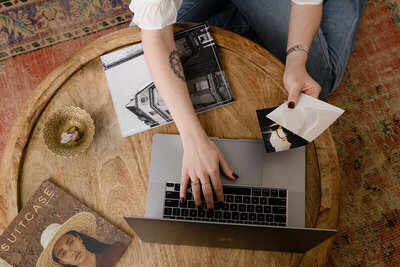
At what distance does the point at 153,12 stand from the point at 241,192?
59 centimetres

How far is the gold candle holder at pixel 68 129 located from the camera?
0.92 meters

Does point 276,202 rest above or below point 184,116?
below

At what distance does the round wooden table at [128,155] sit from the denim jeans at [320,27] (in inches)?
11.5

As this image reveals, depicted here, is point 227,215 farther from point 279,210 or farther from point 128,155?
point 128,155

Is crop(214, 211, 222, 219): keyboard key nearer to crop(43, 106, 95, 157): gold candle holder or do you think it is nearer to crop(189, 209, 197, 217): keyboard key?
crop(189, 209, 197, 217): keyboard key

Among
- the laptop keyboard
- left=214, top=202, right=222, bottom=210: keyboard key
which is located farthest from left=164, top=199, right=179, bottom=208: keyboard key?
left=214, top=202, right=222, bottom=210: keyboard key

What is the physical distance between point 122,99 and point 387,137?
1316mm

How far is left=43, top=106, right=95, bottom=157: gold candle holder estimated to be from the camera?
92 cm

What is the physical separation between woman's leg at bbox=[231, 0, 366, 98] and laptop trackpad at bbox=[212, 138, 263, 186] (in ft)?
1.68

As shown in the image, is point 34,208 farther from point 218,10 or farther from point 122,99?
point 218,10

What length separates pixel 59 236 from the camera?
0.88 metres

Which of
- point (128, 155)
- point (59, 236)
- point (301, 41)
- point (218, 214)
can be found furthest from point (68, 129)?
point (301, 41)

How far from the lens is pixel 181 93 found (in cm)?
94

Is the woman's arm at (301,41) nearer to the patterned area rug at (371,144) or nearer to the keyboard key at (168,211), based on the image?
the keyboard key at (168,211)
